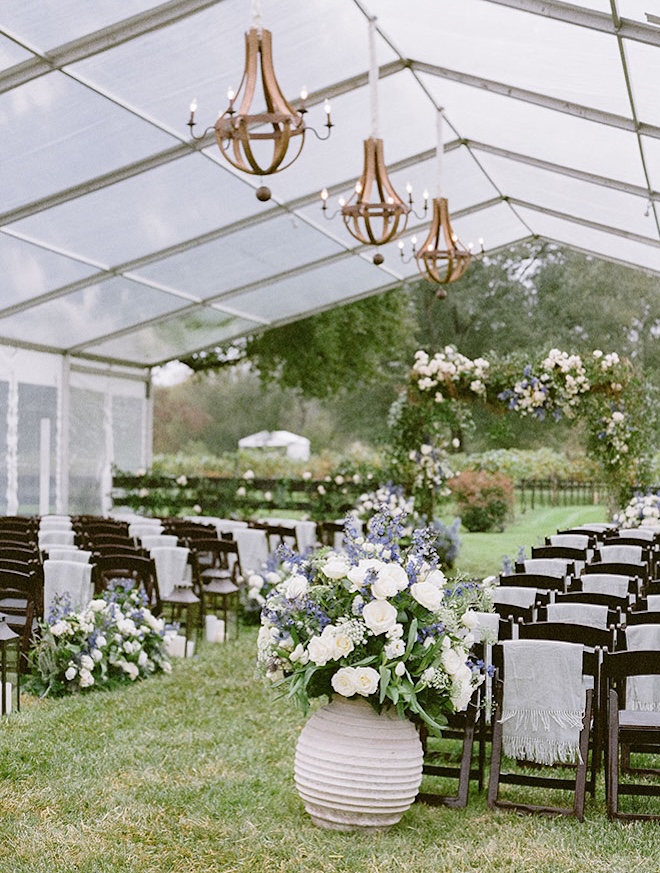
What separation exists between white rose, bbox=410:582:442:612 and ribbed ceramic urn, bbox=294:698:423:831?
0.53 meters

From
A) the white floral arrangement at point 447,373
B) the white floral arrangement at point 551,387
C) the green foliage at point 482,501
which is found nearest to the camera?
the white floral arrangement at point 551,387

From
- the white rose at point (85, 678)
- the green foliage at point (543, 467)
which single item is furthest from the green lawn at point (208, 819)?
the green foliage at point (543, 467)

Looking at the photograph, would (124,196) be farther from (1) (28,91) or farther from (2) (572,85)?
(2) (572,85)

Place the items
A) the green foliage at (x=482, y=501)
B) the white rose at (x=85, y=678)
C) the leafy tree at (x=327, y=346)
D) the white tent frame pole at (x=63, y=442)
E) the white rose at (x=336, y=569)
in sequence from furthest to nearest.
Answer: the leafy tree at (x=327, y=346) < the green foliage at (x=482, y=501) < the white tent frame pole at (x=63, y=442) < the white rose at (x=85, y=678) < the white rose at (x=336, y=569)

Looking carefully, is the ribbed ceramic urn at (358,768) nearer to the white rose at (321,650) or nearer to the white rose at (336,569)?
the white rose at (321,650)

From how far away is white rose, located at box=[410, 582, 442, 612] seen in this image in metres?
4.61

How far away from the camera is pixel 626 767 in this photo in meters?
5.48

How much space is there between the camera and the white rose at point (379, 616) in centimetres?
456

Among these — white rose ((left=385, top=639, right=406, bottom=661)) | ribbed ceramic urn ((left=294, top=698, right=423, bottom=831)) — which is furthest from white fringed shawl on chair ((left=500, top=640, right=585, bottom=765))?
white rose ((left=385, top=639, right=406, bottom=661))

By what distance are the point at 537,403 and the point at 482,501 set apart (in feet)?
18.3

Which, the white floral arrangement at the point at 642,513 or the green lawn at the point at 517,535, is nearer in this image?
the white floral arrangement at the point at 642,513

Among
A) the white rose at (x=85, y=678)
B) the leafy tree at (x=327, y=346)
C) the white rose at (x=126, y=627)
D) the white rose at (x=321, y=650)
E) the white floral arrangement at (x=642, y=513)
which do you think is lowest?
the white rose at (x=85, y=678)

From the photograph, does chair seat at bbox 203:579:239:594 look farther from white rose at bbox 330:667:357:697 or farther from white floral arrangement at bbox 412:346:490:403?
white rose at bbox 330:667:357:697

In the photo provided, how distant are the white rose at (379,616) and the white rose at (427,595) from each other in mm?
125
